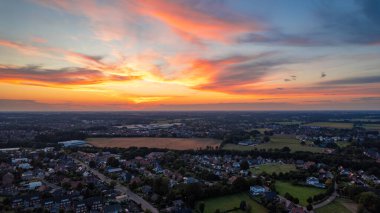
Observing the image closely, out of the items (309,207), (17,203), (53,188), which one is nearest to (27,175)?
(53,188)

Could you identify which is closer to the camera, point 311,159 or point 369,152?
point 311,159

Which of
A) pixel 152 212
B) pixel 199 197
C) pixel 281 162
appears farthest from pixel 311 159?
pixel 152 212

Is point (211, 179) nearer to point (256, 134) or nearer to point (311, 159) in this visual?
point (311, 159)

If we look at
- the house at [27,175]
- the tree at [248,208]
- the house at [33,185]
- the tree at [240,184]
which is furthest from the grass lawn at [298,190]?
the house at [27,175]

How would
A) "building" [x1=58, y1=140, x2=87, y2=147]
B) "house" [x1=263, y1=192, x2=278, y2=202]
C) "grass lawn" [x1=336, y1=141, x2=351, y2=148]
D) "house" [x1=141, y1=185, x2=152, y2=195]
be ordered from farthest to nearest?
"building" [x1=58, y1=140, x2=87, y2=147] → "grass lawn" [x1=336, y1=141, x2=351, y2=148] → "house" [x1=141, y1=185, x2=152, y2=195] → "house" [x1=263, y1=192, x2=278, y2=202]

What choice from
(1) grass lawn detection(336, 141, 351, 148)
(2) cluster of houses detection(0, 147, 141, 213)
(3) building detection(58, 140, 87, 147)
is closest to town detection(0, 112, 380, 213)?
(2) cluster of houses detection(0, 147, 141, 213)

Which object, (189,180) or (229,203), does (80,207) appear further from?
(229,203)

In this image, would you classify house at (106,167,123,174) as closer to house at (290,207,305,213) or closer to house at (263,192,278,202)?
house at (263,192,278,202)
